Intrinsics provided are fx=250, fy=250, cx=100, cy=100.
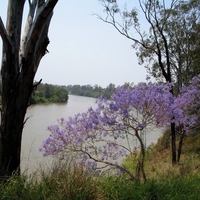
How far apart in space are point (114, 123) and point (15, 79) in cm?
235

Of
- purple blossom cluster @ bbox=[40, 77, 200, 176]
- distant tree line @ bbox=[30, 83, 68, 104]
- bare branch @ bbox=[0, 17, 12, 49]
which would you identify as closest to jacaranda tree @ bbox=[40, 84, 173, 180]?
purple blossom cluster @ bbox=[40, 77, 200, 176]

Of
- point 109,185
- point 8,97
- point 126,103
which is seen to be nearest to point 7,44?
point 8,97

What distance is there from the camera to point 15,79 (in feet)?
9.98

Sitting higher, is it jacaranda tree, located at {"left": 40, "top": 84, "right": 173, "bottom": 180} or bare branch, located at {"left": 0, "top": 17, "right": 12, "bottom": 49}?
bare branch, located at {"left": 0, "top": 17, "right": 12, "bottom": 49}

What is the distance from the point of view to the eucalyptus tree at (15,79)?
9.68ft

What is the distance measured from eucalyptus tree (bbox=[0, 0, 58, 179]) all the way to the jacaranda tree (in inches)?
67.9

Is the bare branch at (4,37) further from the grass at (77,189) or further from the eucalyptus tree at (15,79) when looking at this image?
the grass at (77,189)

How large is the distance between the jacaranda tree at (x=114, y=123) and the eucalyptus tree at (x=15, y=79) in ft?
5.66

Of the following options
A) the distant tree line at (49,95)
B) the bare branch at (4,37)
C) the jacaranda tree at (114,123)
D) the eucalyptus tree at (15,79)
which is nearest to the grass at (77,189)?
the eucalyptus tree at (15,79)

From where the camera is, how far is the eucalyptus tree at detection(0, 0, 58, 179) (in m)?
2.95

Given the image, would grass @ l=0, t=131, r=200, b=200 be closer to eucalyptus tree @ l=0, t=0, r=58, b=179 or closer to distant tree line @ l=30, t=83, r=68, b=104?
eucalyptus tree @ l=0, t=0, r=58, b=179

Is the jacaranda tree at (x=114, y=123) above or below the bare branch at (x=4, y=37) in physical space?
below

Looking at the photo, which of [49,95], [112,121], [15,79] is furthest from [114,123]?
[49,95]

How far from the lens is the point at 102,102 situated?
483 centimetres
